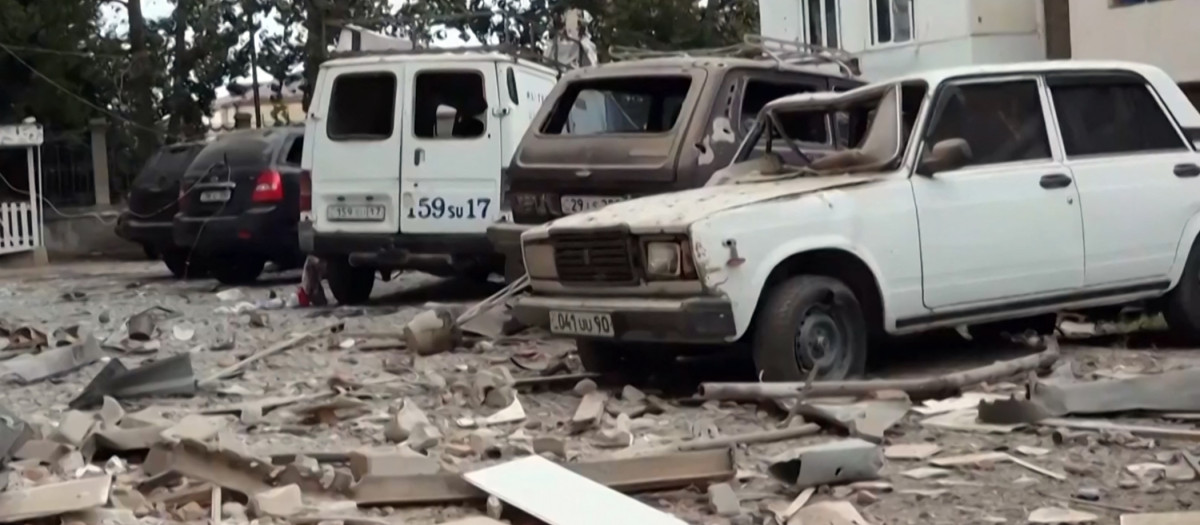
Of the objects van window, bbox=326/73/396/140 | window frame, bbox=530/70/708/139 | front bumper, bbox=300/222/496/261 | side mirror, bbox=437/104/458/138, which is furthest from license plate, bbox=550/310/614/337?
van window, bbox=326/73/396/140

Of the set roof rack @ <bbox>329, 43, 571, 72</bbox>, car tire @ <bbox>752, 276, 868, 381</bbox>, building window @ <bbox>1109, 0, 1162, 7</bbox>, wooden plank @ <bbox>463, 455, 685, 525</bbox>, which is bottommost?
wooden plank @ <bbox>463, 455, 685, 525</bbox>

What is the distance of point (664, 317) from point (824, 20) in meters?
21.0

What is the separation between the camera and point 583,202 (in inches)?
348

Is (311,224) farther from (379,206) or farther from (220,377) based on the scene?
(220,377)

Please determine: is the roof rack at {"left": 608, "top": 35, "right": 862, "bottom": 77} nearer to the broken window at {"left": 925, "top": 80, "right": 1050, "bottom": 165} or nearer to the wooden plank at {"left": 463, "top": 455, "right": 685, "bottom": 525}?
the broken window at {"left": 925, "top": 80, "right": 1050, "bottom": 165}

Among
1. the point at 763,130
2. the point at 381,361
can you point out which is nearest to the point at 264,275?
the point at 381,361

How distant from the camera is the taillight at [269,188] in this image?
13.9m

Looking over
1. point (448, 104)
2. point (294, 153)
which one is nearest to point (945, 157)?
point (448, 104)

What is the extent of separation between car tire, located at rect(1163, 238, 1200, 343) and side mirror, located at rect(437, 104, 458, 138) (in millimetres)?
5371

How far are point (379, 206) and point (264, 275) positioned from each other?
216 inches

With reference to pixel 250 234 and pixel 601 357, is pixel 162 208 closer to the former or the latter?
pixel 250 234

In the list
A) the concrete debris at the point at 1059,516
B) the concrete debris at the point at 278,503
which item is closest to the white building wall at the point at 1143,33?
the concrete debris at the point at 1059,516

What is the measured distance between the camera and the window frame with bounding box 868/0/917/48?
79.8 feet

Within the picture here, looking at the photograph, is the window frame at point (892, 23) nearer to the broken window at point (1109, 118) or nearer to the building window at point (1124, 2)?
the building window at point (1124, 2)
